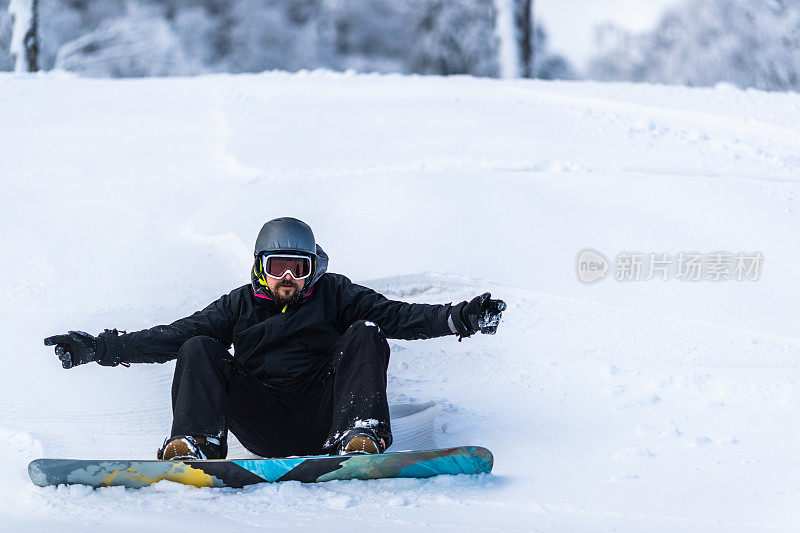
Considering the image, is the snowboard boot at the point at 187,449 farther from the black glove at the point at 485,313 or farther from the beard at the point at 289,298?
the black glove at the point at 485,313

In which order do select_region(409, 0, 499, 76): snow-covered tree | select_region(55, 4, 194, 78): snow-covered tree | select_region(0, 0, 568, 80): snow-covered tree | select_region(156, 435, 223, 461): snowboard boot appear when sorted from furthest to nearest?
select_region(409, 0, 499, 76): snow-covered tree < select_region(0, 0, 568, 80): snow-covered tree < select_region(55, 4, 194, 78): snow-covered tree < select_region(156, 435, 223, 461): snowboard boot

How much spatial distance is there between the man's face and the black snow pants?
244 millimetres

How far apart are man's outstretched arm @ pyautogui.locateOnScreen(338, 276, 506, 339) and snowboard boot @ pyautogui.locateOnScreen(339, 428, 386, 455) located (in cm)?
44

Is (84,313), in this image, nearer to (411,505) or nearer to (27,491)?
(27,491)

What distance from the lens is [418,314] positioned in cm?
334

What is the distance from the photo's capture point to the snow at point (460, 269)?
9.38 ft

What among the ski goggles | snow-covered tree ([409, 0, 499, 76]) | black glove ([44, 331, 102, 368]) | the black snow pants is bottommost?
the black snow pants

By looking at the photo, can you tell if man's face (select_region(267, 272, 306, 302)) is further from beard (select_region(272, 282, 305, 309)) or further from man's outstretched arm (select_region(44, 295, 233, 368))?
man's outstretched arm (select_region(44, 295, 233, 368))

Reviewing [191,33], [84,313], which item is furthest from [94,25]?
[84,313]

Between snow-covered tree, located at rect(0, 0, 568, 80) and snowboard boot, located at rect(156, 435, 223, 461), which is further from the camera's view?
snow-covered tree, located at rect(0, 0, 568, 80)

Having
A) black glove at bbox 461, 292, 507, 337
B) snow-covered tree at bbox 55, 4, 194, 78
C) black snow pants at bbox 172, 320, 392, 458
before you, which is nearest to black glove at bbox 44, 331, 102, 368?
black snow pants at bbox 172, 320, 392, 458

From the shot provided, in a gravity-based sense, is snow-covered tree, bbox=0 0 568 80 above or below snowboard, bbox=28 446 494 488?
above

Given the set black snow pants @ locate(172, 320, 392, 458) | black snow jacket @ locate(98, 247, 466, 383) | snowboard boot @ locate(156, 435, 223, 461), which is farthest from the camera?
black snow jacket @ locate(98, 247, 466, 383)

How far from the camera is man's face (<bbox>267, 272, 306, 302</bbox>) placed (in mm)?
3338
